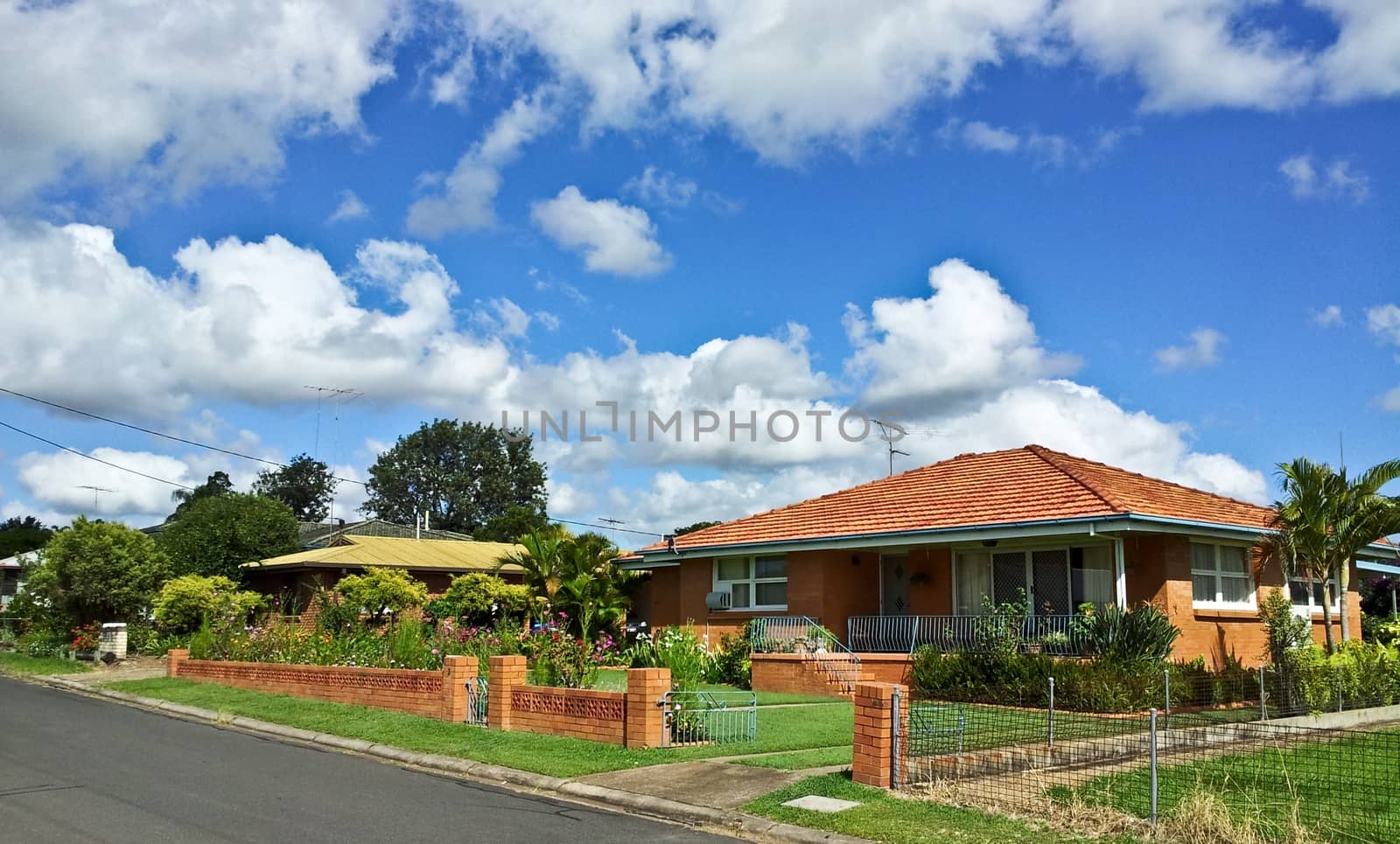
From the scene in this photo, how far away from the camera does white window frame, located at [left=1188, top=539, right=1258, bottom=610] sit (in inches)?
828

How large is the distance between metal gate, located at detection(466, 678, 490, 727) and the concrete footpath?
1.57 meters

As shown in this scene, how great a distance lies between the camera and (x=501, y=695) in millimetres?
15305

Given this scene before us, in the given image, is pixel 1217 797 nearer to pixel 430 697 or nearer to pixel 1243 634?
pixel 430 697

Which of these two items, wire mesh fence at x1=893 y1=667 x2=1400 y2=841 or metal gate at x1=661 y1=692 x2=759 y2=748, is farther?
metal gate at x1=661 y1=692 x2=759 y2=748

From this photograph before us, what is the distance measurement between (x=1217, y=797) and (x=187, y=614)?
89.5 feet

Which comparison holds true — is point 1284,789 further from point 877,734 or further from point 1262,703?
point 1262,703

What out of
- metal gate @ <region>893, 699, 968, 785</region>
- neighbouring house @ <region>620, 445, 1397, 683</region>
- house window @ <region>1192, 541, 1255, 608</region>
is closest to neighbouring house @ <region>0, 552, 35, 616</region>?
neighbouring house @ <region>620, 445, 1397, 683</region>

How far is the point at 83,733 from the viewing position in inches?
619

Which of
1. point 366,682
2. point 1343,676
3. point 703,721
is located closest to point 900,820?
point 703,721

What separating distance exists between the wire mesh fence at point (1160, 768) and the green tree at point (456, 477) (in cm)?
6640

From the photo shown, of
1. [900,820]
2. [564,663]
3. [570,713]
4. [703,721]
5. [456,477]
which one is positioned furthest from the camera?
[456,477]

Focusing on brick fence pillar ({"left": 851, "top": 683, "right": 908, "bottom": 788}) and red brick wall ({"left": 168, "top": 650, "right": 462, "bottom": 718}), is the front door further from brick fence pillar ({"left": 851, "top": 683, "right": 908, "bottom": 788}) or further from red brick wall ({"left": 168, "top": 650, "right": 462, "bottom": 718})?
brick fence pillar ({"left": 851, "top": 683, "right": 908, "bottom": 788})

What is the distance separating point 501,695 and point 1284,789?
9.46 metres

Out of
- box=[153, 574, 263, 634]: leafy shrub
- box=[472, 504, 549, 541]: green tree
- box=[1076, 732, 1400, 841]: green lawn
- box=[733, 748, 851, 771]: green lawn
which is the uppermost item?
box=[472, 504, 549, 541]: green tree
